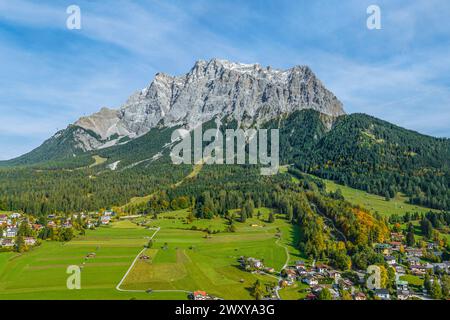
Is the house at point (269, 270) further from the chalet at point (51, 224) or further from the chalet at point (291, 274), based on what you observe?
the chalet at point (51, 224)

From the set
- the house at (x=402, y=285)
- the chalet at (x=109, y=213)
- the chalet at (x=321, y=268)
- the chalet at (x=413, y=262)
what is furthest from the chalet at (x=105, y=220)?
the chalet at (x=413, y=262)

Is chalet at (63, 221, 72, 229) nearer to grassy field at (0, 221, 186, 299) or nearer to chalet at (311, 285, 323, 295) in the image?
grassy field at (0, 221, 186, 299)

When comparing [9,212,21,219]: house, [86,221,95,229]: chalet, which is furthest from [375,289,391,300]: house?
[9,212,21,219]: house

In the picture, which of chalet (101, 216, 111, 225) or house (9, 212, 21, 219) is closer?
chalet (101, 216, 111, 225)

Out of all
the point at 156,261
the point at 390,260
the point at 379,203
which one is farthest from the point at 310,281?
the point at 379,203

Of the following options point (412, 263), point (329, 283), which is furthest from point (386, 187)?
point (329, 283)

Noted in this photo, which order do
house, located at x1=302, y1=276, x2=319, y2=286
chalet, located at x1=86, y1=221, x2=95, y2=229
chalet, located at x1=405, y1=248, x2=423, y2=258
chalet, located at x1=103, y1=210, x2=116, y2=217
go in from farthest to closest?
chalet, located at x1=103, y1=210, x2=116, y2=217 → chalet, located at x1=86, y1=221, x2=95, y2=229 → chalet, located at x1=405, y1=248, x2=423, y2=258 → house, located at x1=302, y1=276, x2=319, y2=286
